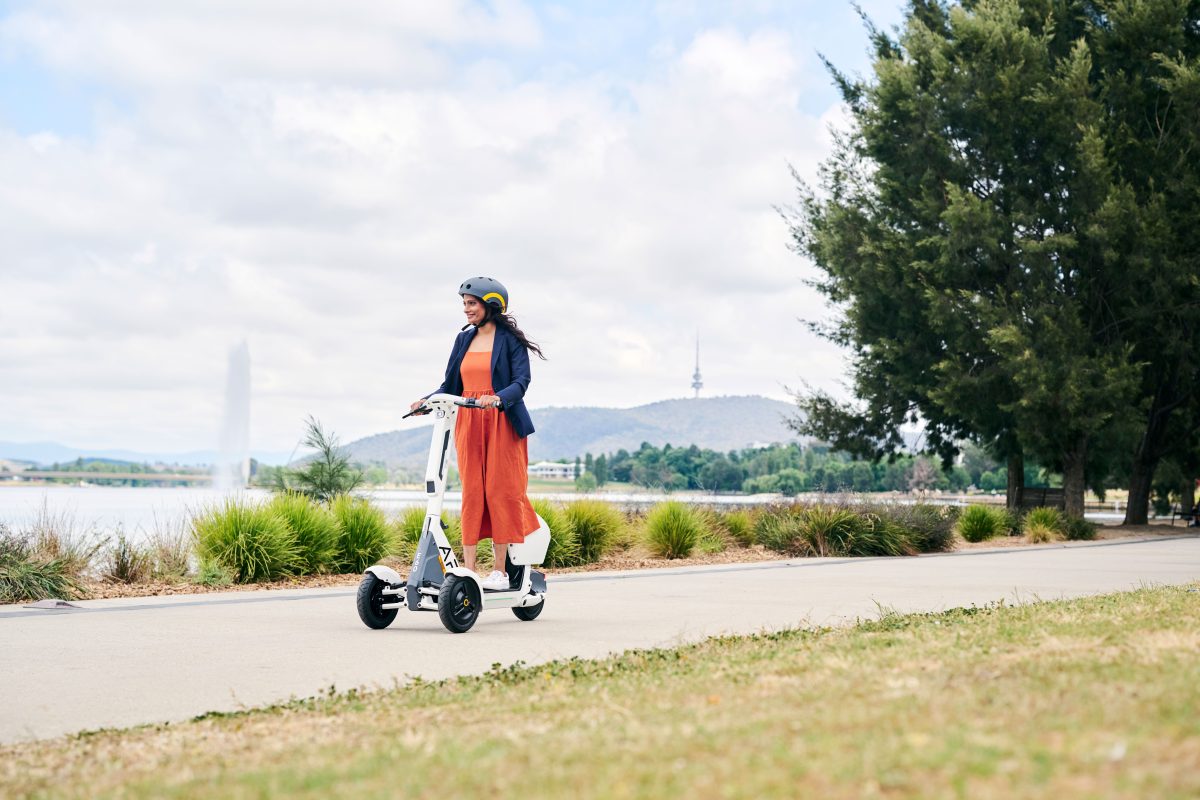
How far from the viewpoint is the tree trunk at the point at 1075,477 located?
2995 centimetres

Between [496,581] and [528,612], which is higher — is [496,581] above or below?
above

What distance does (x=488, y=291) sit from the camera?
29.0ft

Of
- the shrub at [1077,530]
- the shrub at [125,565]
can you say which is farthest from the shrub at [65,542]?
the shrub at [1077,530]

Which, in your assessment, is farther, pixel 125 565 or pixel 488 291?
pixel 125 565

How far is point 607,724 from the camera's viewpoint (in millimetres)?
4590

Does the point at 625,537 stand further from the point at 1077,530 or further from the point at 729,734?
the point at 1077,530

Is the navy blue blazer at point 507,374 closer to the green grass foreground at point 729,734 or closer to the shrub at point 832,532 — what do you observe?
the green grass foreground at point 729,734

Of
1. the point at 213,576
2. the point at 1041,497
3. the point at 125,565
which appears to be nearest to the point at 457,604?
the point at 213,576

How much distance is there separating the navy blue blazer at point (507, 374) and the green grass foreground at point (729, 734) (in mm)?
2483

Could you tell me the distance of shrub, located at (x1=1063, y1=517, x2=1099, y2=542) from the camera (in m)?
24.9

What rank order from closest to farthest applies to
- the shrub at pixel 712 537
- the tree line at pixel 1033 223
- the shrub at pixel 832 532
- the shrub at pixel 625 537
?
the shrub at pixel 625 537, the shrub at pixel 712 537, the shrub at pixel 832 532, the tree line at pixel 1033 223

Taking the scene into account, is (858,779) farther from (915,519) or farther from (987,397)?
(987,397)

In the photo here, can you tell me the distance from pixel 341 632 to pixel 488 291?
101 inches

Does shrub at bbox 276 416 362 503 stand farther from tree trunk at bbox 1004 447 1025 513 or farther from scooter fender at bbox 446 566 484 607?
tree trunk at bbox 1004 447 1025 513
